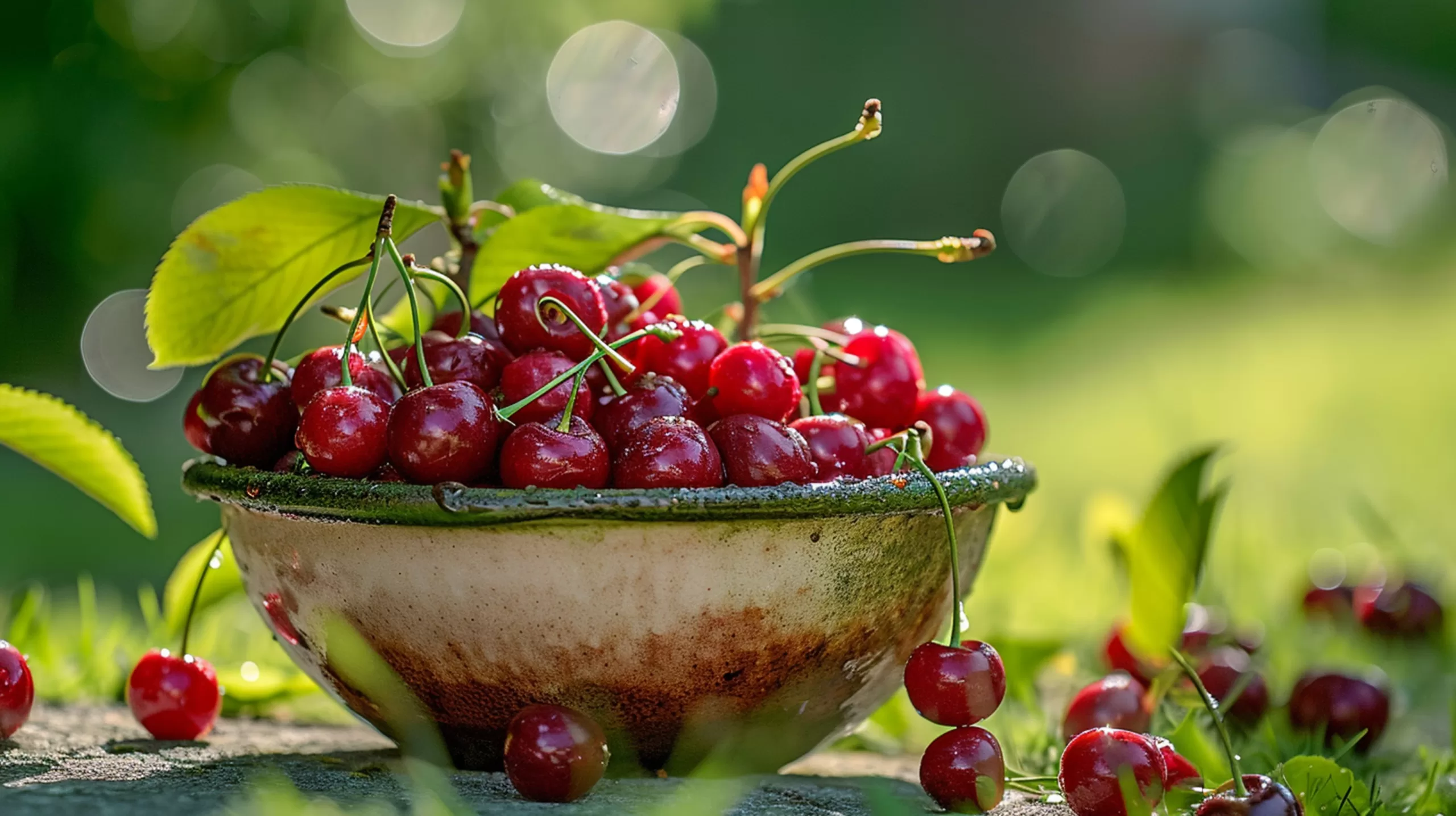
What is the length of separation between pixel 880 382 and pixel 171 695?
28.8 inches

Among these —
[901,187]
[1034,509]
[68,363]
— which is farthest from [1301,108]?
[68,363]

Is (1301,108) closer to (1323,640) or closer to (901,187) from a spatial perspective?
(901,187)

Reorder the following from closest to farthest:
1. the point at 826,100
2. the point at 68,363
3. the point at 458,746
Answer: the point at 458,746, the point at 68,363, the point at 826,100

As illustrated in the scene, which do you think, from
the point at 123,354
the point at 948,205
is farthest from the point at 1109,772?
the point at 948,205

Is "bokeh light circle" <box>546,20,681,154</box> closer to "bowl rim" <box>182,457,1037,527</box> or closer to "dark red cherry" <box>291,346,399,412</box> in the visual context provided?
"dark red cherry" <box>291,346,399,412</box>

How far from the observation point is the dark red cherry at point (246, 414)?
3.72 ft

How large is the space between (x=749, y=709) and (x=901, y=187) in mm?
9011

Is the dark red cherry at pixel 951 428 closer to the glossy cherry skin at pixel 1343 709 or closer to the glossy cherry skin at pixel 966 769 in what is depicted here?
the glossy cherry skin at pixel 966 769

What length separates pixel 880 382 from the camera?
1.21 metres

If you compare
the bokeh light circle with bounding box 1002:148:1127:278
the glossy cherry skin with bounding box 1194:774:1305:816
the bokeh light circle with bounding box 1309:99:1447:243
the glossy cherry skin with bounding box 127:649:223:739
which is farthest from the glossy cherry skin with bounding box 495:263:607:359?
the bokeh light circle with bounding box 1002:148:1127:278

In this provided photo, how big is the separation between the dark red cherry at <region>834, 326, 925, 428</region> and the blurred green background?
9.0 inches

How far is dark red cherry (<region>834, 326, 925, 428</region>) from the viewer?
1.21m

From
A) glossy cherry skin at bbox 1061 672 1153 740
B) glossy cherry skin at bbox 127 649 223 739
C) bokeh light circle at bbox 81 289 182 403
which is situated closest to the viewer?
glossy cherry skin at bbox 127 649 223 739

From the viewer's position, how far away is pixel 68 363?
4.42 metres
